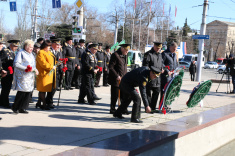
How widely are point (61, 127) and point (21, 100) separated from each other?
5.30 feet

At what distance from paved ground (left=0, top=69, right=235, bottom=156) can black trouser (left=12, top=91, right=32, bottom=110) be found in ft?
0.71

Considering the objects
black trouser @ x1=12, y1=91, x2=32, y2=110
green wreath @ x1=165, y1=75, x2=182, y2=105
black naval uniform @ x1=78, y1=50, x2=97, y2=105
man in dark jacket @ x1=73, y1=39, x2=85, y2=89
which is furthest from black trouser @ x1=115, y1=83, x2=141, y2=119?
man in dark jacket @ x1=73, y1=39, x2=85, y2=89

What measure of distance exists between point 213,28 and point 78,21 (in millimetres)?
111977

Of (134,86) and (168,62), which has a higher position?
(168,62)

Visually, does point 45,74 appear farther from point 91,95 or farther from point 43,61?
point 91,95

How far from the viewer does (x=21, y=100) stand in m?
7.56

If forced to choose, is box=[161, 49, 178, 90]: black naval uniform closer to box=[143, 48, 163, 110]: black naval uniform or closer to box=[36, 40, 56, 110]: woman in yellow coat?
box=[143, 48, 163, 110]: black naval uniform

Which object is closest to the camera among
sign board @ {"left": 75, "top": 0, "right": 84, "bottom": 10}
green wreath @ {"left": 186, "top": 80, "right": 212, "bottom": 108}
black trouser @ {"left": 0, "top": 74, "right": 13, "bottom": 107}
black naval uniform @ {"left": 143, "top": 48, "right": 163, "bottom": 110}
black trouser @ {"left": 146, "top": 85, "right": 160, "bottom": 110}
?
black trouser @ {"left": 0, "top": 74, "right": 13, "bottom": 107}

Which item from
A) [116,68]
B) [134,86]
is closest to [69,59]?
[116,68]

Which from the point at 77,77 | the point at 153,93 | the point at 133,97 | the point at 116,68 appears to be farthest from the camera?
the point at 77,77

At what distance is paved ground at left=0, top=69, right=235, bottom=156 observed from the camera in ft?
16.7

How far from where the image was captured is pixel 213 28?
12175cm

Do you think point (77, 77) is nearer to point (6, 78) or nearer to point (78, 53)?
point (78, 53)

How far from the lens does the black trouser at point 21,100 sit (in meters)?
7.47
